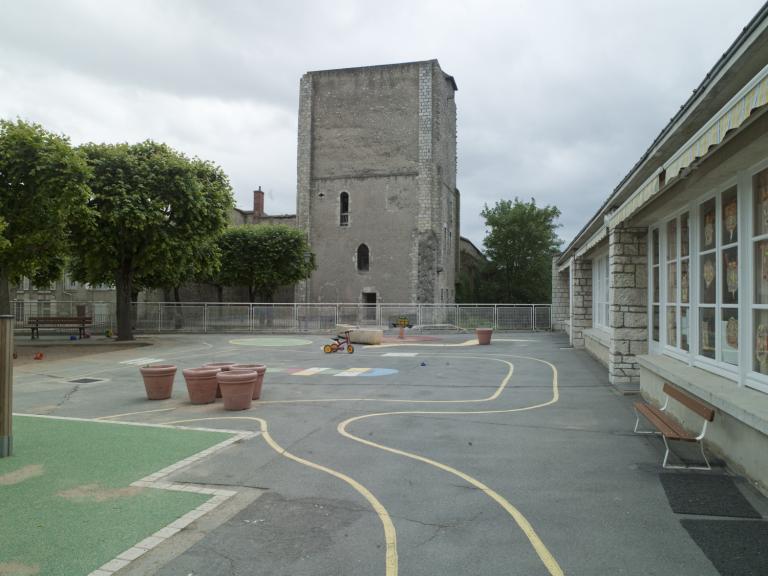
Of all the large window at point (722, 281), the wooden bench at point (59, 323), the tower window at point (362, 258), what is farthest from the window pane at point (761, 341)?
the tower window at point (362, 258)

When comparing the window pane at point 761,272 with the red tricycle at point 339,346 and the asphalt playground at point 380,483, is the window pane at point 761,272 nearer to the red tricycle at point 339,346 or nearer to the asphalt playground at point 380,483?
the asphalt playground at point 380,483

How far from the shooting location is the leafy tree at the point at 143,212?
24.1 metres

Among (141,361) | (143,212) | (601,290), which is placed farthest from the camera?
(143,212)

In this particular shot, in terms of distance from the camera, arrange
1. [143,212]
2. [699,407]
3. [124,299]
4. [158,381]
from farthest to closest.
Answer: [124,299] → [143,212] → [158,381] → [699,407]

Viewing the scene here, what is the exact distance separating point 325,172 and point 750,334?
139 ft

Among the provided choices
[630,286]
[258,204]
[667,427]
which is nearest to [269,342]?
[630,286]

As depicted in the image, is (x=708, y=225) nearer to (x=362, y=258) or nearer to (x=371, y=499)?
(x=371, y=499)

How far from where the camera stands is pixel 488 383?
46.1 ft

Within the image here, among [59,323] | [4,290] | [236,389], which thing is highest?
[4,290]

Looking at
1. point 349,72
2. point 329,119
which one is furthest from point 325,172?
point 349,72

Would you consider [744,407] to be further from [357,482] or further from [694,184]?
[357,482]

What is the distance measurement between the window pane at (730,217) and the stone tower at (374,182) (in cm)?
3734

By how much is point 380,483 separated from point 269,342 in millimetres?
21777

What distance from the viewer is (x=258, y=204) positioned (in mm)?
56656
